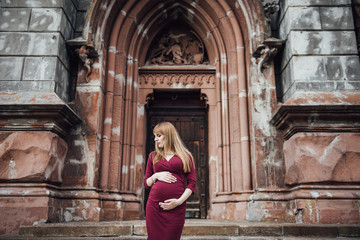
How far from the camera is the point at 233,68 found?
590 cm

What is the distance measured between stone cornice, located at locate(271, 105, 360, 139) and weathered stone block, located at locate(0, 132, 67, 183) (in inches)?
134

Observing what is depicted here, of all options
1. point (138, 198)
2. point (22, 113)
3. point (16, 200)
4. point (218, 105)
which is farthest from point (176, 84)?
point (16, 200)

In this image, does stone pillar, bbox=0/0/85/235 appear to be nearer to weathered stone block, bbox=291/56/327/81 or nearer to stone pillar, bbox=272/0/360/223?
stone pillar, bbox=272/0/360/223

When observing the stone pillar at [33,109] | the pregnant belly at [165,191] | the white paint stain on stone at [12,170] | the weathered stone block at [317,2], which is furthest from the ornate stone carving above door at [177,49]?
the pregnant belly at [165,191]

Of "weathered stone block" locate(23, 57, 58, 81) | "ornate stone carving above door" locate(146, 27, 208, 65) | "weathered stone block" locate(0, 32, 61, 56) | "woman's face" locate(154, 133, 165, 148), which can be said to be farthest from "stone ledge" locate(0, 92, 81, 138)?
"ornate stone carving above door" locate(146, 27, 208, 65)

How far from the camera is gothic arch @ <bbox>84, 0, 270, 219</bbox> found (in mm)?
5445

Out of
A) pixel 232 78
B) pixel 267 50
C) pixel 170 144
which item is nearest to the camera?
pixel 170 144

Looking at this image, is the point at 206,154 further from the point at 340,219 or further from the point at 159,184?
the point at 159,184

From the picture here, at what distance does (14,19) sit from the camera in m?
4.99

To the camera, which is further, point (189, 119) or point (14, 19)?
point (189, 119)

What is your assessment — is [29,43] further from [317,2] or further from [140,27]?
[317,2]

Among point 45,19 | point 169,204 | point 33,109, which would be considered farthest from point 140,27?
point 169,204

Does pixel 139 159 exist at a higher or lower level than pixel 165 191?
higher

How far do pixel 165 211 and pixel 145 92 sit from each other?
4289 mm
